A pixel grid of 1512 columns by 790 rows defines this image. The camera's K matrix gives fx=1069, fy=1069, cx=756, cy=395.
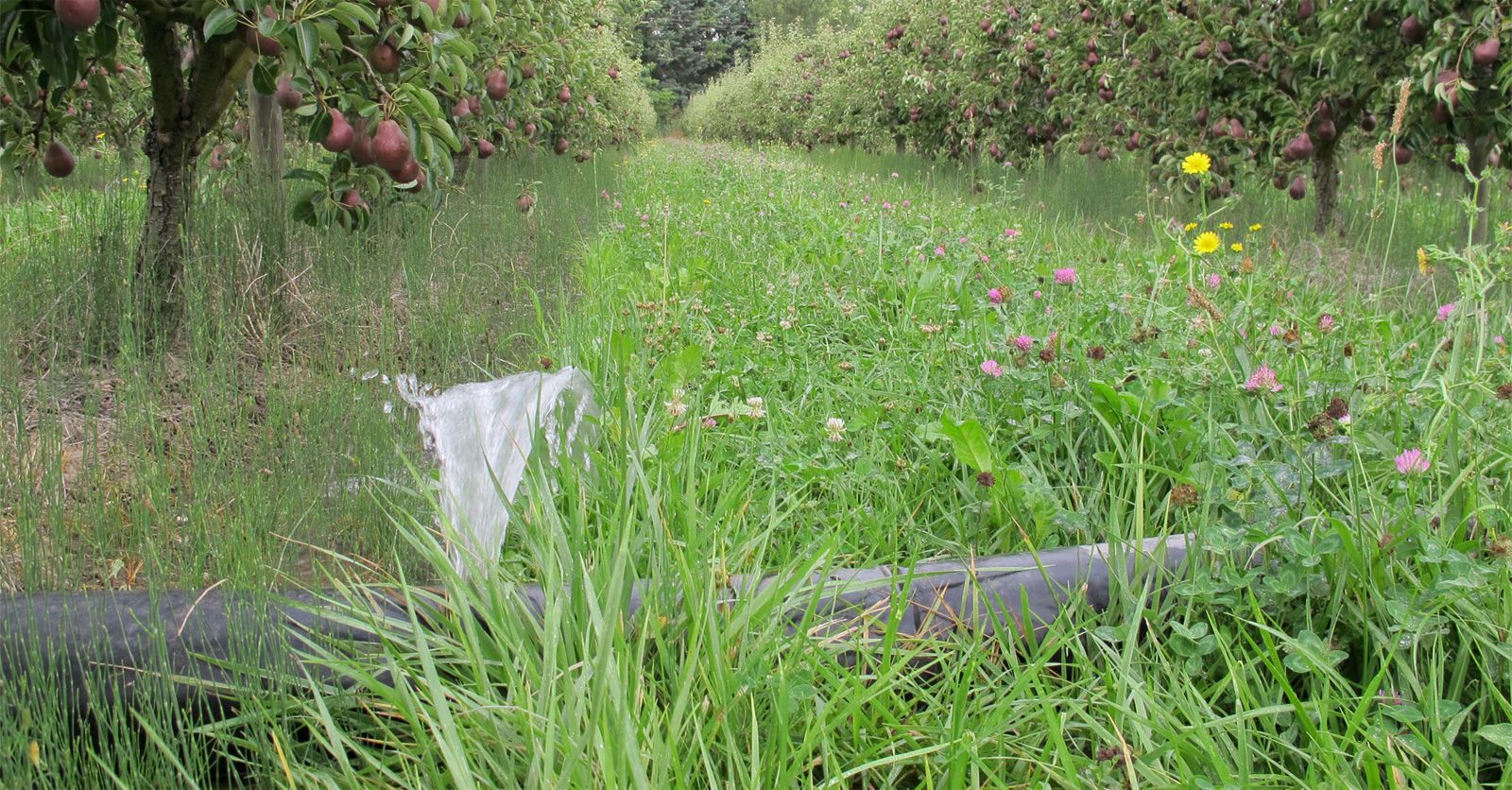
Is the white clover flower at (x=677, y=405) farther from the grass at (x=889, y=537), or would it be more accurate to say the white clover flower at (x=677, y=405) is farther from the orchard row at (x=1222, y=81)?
the orchard row at (x=1222, y=81)

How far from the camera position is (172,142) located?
2734 millimetres

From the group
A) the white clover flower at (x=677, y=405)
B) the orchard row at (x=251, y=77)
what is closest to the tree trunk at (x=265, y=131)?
the orchard row at (x=251, y=77)

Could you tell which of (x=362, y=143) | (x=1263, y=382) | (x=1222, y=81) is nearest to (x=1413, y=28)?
(x=1222, y=81)

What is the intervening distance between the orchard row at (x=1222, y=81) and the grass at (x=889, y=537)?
625mm

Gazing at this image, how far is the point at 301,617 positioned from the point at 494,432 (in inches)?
29.2

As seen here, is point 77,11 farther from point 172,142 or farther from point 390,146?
point 172,142

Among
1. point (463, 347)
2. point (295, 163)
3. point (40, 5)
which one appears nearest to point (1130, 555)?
point (463, 347)

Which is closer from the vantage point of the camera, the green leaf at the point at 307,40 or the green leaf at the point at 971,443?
the green leaf at the point at 971,443

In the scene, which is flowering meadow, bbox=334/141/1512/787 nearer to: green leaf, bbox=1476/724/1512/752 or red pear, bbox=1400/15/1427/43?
green leaf, bbox=1476/724/1512/752

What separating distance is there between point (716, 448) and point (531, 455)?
1.64 feet

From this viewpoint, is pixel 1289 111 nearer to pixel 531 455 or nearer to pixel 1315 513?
pixel 1315 513

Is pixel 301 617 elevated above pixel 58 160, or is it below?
below

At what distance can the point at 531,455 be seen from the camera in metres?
1.80

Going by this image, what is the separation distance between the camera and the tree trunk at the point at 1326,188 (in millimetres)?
5215
